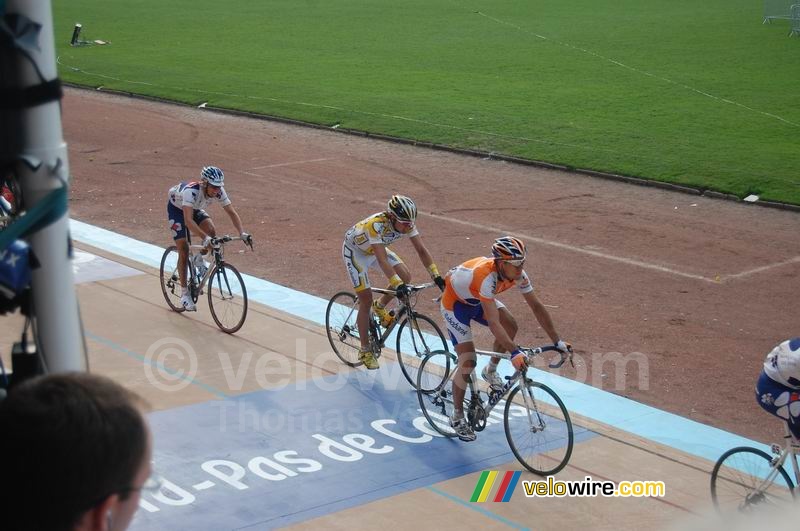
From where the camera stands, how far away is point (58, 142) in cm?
286

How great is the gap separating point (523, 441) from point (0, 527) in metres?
6.83

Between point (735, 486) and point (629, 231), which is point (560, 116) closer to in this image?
point (629, 231)

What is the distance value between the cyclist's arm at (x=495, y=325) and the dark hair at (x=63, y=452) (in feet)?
20.4

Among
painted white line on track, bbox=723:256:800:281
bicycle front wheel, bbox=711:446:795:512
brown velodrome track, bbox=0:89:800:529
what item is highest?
bicycle front wheel, bbox=711:446:795:512

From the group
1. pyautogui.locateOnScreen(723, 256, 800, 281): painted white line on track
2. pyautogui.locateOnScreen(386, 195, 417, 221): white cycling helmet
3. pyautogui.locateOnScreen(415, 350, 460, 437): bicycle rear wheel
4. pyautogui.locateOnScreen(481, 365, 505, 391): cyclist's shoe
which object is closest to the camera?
pyautogui.locateOnScreen(481, 365, 505, 391): cyclist's shoe

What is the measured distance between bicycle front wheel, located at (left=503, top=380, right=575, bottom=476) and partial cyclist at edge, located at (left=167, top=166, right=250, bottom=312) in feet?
13.6

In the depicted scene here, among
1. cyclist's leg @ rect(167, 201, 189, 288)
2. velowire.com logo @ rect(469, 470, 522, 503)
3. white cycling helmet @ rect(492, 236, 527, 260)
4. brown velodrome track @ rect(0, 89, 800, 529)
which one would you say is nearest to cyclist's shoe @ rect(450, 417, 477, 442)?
velowire.com logo @ rect(469, 470, 522, 503)

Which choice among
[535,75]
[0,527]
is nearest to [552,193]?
[535,75]

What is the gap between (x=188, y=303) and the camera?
1203 centimetres

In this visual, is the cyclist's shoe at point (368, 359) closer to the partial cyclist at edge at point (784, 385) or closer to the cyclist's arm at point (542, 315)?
the cyclist's arm at point (542, 315)

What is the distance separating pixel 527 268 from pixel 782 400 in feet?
24.9

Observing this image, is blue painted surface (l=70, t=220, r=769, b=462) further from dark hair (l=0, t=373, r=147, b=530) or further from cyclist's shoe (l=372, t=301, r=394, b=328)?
dark hair (l=0, t=373, r=147, b=530)

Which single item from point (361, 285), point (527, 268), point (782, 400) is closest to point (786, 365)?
point (782, 400)

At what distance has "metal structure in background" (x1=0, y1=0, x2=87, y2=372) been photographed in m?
2.76
